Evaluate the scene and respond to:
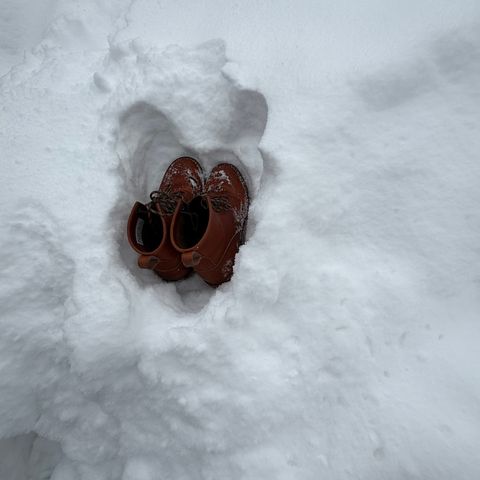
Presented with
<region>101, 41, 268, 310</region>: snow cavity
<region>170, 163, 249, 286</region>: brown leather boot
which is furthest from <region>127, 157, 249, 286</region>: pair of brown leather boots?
<region>101, 41, 268, 310</region>: snow cavity

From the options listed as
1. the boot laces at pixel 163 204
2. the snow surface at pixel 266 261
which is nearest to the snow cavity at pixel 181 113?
the snow surface at pixel 266 261

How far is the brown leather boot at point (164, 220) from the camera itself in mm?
1660

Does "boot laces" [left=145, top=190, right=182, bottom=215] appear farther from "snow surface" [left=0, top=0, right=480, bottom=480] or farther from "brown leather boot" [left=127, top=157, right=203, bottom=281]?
"snow surface" [left=0, top=0, right=480, bottom=480]

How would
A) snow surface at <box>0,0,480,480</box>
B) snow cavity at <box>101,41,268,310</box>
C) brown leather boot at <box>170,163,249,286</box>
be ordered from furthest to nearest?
snow cavity at <box>101,41,268,310</box> → brown leather boot at <box>170,163,249,286</box> → snow surface at <box>0,0,480,480</box>

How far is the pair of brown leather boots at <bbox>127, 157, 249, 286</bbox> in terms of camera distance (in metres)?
1.65

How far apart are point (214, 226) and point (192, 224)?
0.58 ft

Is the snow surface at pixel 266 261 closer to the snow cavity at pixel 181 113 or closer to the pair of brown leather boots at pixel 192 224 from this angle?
the snow cavity at pixel 181 113

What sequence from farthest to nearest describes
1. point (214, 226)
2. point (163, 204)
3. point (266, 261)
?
point (163, 204) < point (214, 226) < point (266, 261)

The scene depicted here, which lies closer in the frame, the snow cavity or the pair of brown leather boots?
the pair of brown leather boots

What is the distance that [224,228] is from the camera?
1.75 m

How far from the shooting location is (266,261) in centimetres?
156

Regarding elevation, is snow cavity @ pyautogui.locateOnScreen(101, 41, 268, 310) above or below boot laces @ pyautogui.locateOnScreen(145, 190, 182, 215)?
above

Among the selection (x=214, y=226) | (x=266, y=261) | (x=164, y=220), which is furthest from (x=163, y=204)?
(x=266, y=261)

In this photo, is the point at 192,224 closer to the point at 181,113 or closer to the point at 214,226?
the point at 214,226
